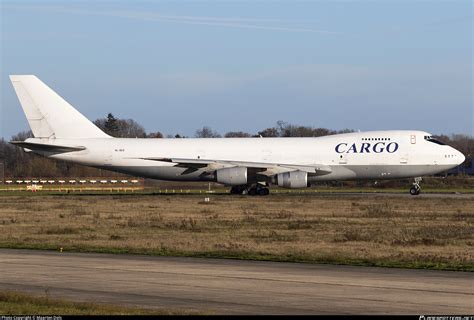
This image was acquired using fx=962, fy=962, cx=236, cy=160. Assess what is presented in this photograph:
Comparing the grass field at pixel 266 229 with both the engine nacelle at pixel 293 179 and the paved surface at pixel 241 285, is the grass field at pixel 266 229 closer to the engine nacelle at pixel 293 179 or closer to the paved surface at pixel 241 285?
the paved surface at pixel 241 285

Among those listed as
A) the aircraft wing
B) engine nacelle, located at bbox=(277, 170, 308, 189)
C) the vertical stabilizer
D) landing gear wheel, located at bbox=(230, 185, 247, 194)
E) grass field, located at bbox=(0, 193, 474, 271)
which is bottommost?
grass field, located at bbox=(0, 193, 474, 271)

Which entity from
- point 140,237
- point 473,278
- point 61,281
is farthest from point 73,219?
point 473,278

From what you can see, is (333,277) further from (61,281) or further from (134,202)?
(134,202)

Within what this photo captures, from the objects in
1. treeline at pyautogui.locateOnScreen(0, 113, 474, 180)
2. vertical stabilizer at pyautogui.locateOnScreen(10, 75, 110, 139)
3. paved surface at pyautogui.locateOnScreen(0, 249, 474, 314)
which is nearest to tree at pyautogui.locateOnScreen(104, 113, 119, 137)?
treeline at pyautogui.locateOnScreen(0, 113, 474, 180)

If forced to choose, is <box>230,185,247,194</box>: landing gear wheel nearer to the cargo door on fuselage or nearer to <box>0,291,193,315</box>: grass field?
the cargo door on fuselage

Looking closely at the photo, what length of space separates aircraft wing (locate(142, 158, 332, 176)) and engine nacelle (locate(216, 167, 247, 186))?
1.74ft

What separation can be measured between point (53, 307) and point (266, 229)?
21.0 m

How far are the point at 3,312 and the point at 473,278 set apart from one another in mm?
10250

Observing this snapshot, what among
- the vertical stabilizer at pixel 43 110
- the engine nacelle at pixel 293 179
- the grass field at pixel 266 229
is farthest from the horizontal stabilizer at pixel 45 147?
the engine nacelle at pixel 293 179

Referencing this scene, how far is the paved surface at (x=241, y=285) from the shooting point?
16484 mm

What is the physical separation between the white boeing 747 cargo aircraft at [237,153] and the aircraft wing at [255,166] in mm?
67

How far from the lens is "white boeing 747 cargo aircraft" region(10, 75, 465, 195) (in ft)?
211

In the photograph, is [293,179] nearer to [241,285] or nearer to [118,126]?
[241,285]

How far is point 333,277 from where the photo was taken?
21109 mm
